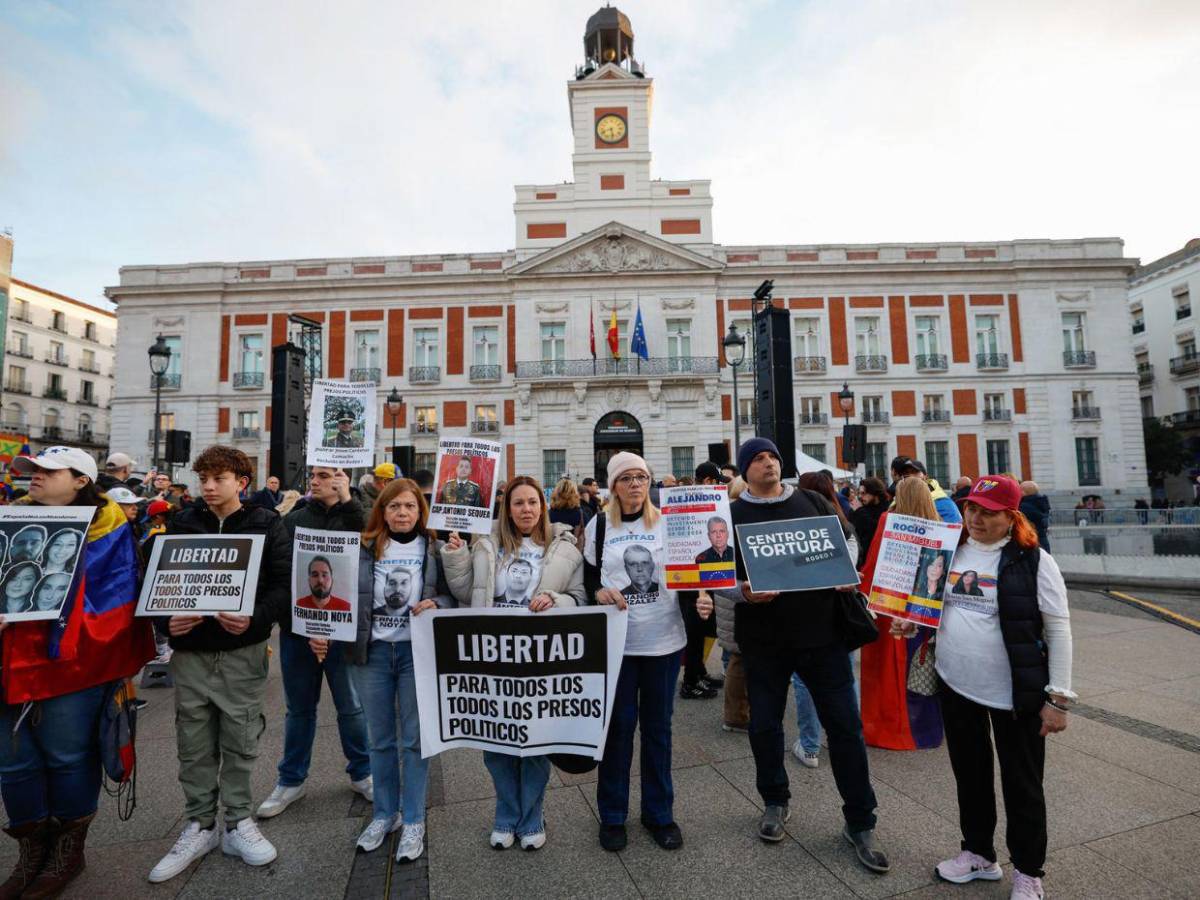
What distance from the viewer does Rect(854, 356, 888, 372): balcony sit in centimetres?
2859

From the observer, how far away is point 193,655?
310 cm

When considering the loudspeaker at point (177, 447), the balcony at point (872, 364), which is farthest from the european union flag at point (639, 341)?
the loudspeaker at point (177, 447)

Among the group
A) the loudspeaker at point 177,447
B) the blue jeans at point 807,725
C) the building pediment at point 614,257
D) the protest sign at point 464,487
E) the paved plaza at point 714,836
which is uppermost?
the building pediment at point 614,257

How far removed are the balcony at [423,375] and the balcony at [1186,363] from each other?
41.3 metres

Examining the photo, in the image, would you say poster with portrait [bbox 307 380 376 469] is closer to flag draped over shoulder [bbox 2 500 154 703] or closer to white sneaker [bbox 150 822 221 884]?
flag draped over shoulder [bbox 2 500 154 703]

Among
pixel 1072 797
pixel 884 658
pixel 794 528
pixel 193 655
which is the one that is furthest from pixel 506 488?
pixel 1072 797

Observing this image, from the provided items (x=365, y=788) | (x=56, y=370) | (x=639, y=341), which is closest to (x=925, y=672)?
(x=365, y=788)

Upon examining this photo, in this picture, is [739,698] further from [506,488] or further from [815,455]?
[815,455]

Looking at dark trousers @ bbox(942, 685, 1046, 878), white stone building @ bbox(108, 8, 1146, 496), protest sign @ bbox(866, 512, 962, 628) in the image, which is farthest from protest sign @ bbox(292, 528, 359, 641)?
white stone building @ bbox(108, 8, 1146, 496)

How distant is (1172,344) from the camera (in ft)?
117

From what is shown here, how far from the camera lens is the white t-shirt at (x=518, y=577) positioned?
3.25 meters

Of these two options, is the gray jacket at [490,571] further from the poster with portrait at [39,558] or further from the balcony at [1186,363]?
the balcony at [1186,363]

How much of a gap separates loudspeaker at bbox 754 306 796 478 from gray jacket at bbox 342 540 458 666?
7.20 meters

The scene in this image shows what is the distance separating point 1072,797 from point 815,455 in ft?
84.9
